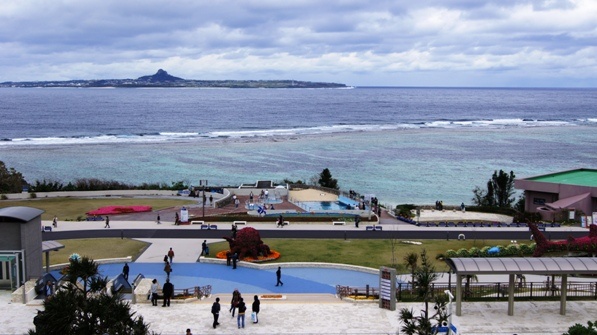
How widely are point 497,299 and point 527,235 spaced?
1662 centimetres

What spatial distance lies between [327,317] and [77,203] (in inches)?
1388

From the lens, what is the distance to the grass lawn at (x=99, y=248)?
37812 mm

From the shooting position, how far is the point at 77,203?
55.8m

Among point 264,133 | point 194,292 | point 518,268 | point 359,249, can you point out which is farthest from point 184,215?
point 264,133

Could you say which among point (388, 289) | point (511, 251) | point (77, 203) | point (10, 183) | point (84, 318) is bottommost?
point (511, 251)

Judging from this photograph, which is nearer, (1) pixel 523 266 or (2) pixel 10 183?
(1) pixel 523 266

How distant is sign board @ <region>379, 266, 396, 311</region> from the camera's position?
27219mm

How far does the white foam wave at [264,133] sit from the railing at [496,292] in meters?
97.8

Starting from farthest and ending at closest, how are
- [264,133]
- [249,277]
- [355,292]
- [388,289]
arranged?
1. [264,133]
2. [249,277]
3. [355,292]
4. [388,289]

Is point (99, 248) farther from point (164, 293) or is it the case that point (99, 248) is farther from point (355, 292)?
point (355, 292)

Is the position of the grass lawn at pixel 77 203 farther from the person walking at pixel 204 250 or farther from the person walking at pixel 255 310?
the person walking at pixel 255 310

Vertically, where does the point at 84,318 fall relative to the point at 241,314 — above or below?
above

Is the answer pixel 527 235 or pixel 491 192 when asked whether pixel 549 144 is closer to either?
pixel 491 192

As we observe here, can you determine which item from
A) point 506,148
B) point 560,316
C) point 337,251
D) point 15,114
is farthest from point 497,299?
point 15,114
